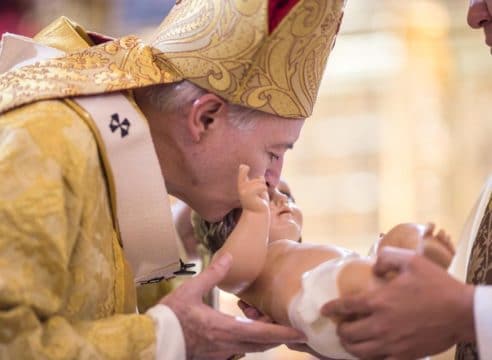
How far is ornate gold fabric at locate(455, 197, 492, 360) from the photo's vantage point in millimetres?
2178

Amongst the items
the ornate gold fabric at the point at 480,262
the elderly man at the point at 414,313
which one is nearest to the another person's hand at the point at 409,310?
the elderly man at the point at 414,313

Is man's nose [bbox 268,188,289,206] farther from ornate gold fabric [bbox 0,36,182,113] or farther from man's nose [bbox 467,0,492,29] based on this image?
man's nose [bbox 467,0,492,29]

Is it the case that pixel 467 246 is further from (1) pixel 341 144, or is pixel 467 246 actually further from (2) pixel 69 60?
(1) pixel 341 144

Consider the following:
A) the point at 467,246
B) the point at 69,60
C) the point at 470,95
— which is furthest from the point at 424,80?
the point at 69,60

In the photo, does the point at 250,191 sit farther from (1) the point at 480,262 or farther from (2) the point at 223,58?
(1) the point at 480,262

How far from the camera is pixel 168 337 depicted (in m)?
1.93

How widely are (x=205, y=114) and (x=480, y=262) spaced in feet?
2.62

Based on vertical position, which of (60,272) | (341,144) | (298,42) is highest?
(298,42)

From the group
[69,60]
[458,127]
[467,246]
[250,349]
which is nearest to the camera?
[250,349]

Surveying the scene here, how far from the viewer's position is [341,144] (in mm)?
6047

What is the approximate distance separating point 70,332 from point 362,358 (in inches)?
24.8

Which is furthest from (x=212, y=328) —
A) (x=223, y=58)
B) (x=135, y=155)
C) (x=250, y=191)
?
(x=223, y=58)

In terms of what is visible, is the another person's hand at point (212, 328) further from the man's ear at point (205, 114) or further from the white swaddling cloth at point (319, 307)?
the man's ear at point (205, 114)

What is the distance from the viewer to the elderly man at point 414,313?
5.91ft
